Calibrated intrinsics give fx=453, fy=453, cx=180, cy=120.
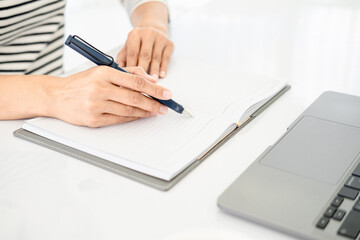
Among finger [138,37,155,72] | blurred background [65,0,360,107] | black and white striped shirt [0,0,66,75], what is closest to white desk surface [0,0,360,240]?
blurred background [65,0,360,107]

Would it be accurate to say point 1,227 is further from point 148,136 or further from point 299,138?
point 299,138

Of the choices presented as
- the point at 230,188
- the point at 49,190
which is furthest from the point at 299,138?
the point at 49,190

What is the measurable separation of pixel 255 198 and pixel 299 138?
173 mm

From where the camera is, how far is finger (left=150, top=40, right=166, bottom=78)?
95 centimetres

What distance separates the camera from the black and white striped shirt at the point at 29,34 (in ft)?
3.50

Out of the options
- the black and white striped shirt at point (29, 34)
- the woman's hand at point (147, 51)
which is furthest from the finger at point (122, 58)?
the black and white striped shirt at point (29, 34)

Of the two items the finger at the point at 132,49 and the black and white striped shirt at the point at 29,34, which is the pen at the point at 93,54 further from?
the black and white striped shirt at the point at 29,34

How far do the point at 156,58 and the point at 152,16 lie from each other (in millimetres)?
277

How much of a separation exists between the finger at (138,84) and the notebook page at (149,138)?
0.16 ft

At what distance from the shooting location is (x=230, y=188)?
0.58m

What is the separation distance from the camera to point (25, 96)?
0.81 meters

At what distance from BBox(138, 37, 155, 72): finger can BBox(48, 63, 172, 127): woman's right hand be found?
0.22 m

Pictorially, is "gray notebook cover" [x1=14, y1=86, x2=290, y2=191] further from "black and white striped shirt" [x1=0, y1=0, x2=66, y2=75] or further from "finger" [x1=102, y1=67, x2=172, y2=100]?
"black and white striped shirt" [x1=0, y1=0, x2=66, y2=75]

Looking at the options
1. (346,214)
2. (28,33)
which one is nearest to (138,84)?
(346,214)
